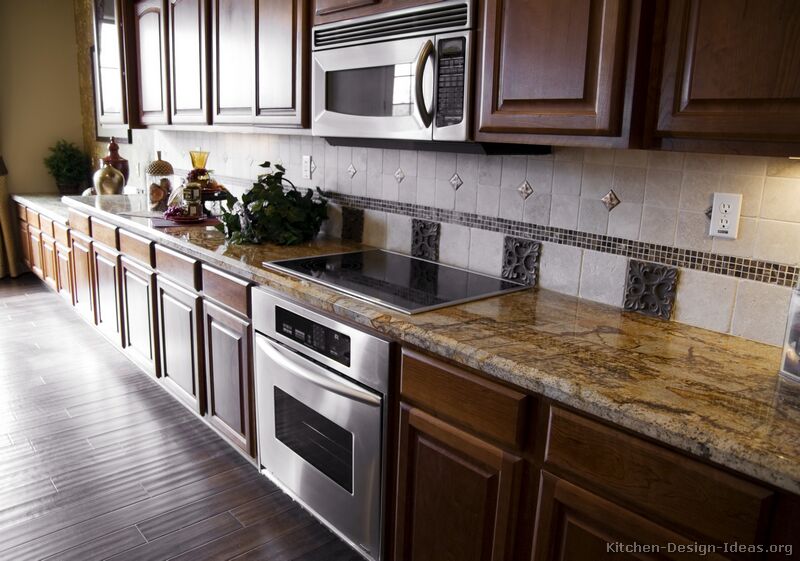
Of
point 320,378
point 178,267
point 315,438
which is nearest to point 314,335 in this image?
point 320,378

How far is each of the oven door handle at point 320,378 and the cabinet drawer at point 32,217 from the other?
Result: 354 cm

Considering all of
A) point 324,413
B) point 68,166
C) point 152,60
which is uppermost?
point 152,60

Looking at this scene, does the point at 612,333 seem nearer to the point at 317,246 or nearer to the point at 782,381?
the point at 782,381

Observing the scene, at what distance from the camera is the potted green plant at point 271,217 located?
251 cm

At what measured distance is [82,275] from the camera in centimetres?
392

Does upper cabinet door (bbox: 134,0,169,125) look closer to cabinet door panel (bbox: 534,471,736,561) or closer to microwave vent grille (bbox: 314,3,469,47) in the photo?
microwave vent grille (bbox: 314,3,469,47)

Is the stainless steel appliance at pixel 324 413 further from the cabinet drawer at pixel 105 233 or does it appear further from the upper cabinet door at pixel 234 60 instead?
the cabinet drawer at pixel 105 233

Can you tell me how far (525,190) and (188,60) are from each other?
6.59 feet

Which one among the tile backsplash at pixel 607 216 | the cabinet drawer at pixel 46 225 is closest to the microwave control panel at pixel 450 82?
the tile backsplash at pixel 607 216

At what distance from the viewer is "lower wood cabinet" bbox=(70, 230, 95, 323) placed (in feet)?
12.3

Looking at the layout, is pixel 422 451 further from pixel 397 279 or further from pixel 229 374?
pixel 229 374

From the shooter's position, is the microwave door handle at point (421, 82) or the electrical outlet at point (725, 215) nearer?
the electrical outlet at point (725, 215)

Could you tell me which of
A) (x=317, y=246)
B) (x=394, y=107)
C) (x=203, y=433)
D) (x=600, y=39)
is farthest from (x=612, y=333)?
(x=203, y=433)

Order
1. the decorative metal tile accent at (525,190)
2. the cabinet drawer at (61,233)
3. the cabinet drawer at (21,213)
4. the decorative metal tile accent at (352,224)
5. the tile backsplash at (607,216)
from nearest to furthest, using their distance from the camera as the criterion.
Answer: the tile backsplash at (607,216) → the decorative metal tile accent at (525,190) → the decorative metal tile accent at (352,224) → the cabinet drawer at (61,233) → the cabinet drawer at (21,213)
